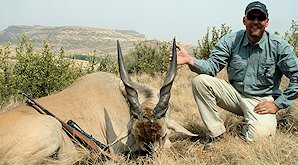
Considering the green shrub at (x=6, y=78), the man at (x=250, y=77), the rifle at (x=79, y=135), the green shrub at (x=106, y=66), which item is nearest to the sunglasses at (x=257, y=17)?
the man at (x=250, y=77)

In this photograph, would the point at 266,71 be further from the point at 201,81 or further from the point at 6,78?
the point at 6,78

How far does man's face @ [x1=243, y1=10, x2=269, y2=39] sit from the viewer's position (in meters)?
5.68

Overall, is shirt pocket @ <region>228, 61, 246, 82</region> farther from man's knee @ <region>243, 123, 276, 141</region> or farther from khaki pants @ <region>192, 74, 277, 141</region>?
man's knee @ <region>243, 123, 276, 141</region>

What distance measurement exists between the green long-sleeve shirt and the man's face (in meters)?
0.19

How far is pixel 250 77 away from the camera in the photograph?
5.99 m

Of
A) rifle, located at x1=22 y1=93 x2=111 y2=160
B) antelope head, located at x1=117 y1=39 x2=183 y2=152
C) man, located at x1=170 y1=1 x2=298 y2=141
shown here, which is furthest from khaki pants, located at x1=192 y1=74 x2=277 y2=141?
rifle, located at x1=22 y1=93 x2=111 y2=160

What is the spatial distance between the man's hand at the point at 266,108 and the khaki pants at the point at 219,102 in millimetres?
58

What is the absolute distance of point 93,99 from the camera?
244 inches

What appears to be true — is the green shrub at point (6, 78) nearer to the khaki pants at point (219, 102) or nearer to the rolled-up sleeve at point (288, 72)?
the khaki pants at point (219, 102)

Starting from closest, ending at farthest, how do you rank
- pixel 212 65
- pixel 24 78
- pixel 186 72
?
pixel 212 65 < pixel 24 78 < pixel 186 72

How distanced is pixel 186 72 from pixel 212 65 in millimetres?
10400

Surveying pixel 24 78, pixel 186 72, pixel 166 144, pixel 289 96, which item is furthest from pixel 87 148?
pixel 186 72

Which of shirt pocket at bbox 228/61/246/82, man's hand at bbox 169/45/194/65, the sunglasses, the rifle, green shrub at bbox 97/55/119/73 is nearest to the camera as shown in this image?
the rifle

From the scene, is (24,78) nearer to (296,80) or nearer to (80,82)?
(80,82)
